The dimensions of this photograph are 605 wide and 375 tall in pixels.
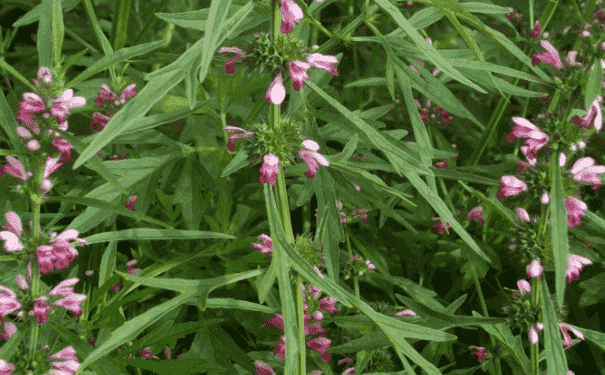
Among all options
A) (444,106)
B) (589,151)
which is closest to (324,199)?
(444,106)

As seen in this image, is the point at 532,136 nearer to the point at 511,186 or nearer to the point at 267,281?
the point at 511,186

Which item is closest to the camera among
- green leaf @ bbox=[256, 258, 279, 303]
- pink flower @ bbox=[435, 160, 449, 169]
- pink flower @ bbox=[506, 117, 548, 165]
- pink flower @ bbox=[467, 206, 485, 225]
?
green leaf @ bbox=[256, 258, 279, 303]

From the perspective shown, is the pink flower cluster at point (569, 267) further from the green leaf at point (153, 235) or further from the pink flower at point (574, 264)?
the green leaf at point (153, 235)

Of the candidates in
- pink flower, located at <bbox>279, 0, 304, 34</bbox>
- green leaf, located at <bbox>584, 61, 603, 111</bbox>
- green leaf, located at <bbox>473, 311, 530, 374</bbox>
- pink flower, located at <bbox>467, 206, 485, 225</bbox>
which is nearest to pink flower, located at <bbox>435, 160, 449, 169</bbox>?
pink flower, located at <bbox>467, 206, 485, 225</bbox>

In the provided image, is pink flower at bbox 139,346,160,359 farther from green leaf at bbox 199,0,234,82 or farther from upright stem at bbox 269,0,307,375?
green leaf at bbox 199,0,234,82

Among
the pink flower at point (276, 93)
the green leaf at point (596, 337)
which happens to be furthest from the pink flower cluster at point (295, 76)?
the green leaf at point (596, 337)

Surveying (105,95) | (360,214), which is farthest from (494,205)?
(105,95)
